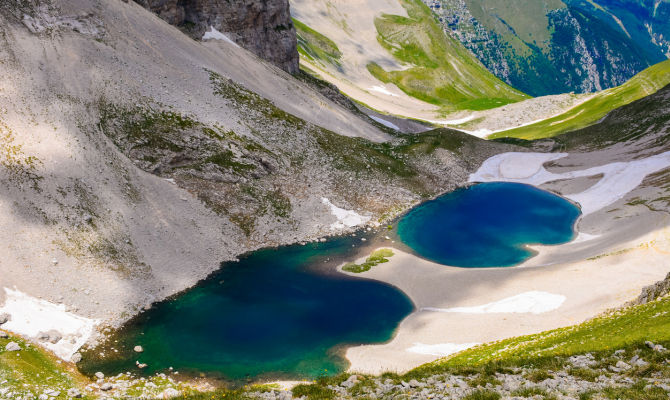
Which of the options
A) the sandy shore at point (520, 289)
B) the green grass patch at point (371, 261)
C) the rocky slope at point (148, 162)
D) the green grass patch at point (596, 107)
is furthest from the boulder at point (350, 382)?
the green grass patch at point (596, 107)

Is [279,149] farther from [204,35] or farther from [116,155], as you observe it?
[204,35]

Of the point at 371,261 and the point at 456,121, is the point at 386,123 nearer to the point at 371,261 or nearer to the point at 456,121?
the point at 456,121

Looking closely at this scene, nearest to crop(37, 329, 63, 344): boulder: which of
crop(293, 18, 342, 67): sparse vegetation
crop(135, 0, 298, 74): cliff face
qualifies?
crop(135, 0, 298, 74): cliff face

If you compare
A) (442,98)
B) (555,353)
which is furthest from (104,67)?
(442,98)

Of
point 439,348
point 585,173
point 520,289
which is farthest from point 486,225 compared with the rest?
point 439,348

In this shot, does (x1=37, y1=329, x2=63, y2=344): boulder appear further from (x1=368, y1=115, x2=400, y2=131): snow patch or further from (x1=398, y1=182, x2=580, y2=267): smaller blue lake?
(x1=368, y1=115, x2=400, y2=131): snow patch
